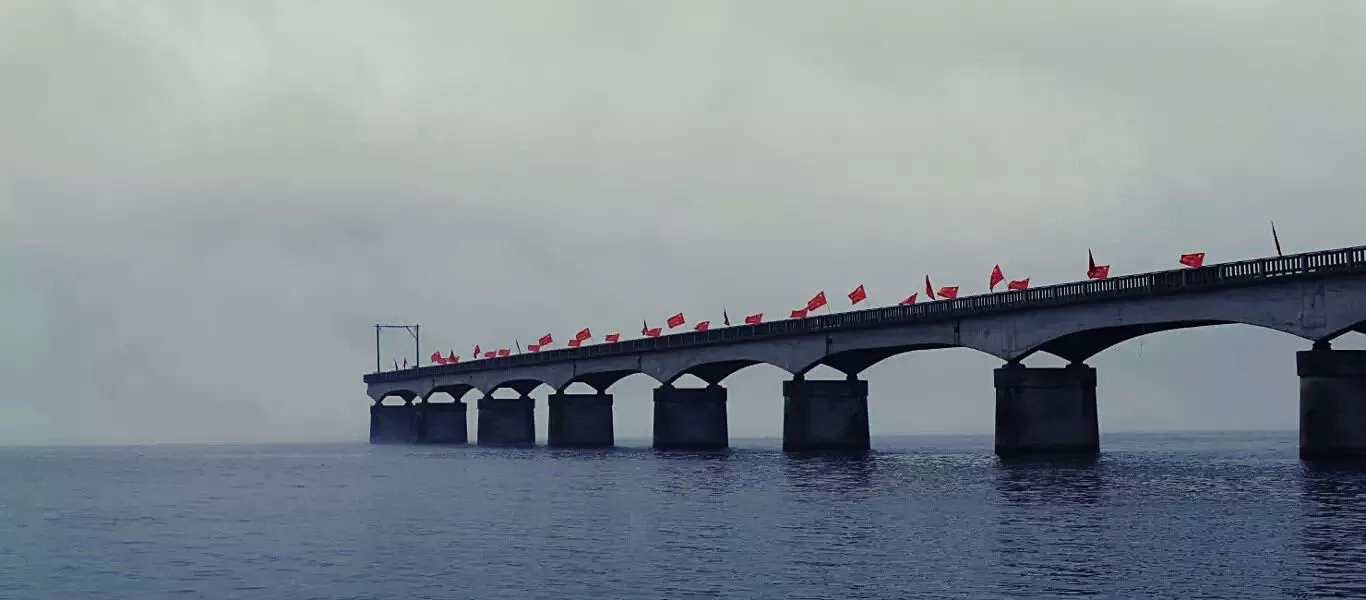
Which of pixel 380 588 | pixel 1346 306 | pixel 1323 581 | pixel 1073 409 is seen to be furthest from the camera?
pixel 1073 409

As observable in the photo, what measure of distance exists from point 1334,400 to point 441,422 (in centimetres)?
13621

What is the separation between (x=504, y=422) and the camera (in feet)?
585

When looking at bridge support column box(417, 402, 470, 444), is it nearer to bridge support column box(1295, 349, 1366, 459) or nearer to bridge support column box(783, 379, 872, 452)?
bridge support column box(783, 379, 872, 452)

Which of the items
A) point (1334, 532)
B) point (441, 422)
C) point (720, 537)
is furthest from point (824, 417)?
point (441, 422)

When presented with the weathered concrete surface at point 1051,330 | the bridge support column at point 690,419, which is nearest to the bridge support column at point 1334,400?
the weathered concrete surface at point 1051,330

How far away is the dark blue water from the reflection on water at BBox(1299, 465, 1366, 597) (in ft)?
0.36

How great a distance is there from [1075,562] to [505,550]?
16.4 meters

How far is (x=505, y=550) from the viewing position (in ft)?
153

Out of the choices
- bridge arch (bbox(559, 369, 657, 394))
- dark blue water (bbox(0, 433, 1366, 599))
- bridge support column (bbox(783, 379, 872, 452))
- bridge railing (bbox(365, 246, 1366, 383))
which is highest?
bridge railing (bbox(365, 246, 1366, 383))

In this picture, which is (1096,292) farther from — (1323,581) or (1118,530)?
(1323,581)

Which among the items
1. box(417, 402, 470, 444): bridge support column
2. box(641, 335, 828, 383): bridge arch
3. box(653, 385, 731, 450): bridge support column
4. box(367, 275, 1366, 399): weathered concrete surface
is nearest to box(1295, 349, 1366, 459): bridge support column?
box(367, 275, 1366, 399): weathered concrete surface

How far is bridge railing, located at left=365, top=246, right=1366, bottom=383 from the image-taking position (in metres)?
75.4

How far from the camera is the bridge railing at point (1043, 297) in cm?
7544

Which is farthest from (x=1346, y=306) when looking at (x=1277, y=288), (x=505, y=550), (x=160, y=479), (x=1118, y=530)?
(x=160, y=479)
